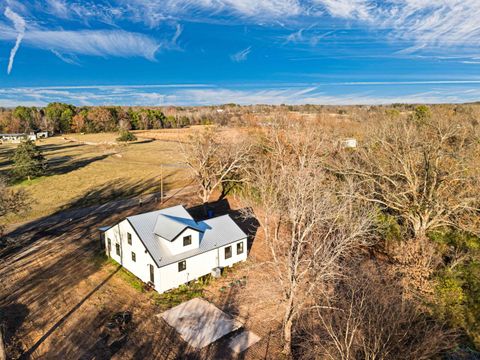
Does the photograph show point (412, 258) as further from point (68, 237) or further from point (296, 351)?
point (68, 237)

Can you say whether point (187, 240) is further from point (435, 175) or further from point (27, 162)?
point (27, 162)

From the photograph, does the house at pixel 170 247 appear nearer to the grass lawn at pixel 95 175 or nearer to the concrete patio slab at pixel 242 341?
the concrete patio slab at pixel 242 341

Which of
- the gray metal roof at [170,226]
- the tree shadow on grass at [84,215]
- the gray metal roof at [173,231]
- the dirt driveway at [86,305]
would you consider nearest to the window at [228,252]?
the gray metal roof at [173,231]

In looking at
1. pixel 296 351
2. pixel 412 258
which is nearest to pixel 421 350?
pixel 296 351

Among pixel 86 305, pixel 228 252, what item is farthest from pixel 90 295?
pixel 228 252

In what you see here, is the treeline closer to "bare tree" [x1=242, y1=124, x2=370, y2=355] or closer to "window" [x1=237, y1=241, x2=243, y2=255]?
"bare tree" [x1=242, y1=124, x2=370, y2=355]
